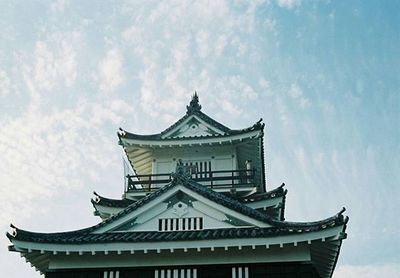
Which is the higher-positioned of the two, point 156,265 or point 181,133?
point 181,133

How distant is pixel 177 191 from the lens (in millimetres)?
18688

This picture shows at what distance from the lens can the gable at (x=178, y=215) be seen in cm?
1811

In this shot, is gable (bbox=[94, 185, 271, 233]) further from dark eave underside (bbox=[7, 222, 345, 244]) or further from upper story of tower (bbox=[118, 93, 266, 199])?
upper story of tower (bbox=[118, 93, 266, 199])

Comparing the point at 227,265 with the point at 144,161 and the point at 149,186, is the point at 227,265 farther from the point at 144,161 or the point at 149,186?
the point at 144,161

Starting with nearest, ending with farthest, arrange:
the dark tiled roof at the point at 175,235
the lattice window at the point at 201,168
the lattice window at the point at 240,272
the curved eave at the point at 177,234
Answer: the curved eave at the point at 177,234 → the dark tiled roof at the point at 175,235 → the lattice window at the point at 240,272 → the lattice window at the point at 201,168

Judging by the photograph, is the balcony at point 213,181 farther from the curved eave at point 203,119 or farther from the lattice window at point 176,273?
the lattice window at point 176,273

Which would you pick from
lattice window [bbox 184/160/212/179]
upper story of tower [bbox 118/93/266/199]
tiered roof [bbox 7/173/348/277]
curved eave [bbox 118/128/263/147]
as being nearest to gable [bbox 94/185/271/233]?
tiered roof [bbox 7/173/348/277]

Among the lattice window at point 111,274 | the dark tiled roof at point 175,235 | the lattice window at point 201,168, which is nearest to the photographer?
the dark tiled roof at point 175,235

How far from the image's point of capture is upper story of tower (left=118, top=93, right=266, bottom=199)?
79.5 ft

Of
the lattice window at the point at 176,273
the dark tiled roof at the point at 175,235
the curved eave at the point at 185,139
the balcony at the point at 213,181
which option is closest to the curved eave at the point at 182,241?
the dark tiled roof at the point at 175,235

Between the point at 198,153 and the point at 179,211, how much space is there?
754cm

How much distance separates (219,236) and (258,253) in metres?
1.48

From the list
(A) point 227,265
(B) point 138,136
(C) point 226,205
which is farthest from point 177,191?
(B) point 138,136

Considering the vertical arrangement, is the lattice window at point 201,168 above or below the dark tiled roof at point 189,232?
above
